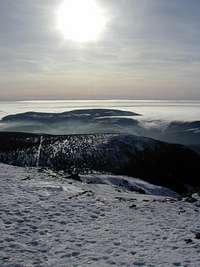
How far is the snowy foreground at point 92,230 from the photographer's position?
12.3 metres

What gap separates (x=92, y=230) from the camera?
15750 millimetres

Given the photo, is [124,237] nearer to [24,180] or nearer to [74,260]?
[74,260]

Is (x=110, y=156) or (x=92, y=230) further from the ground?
(x=92, y=230)

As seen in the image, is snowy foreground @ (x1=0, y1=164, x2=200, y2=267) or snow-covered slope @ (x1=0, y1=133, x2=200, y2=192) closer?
snowy foreground @ (x1=0, y1=164, x2=200, y2=267)

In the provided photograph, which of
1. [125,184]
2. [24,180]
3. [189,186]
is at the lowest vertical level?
[189,186]

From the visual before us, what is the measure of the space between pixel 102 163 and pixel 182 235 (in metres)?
59.4

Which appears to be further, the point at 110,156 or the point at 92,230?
the point at 110,156

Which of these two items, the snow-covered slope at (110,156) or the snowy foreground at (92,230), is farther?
the snow-covered slope at (110,156)

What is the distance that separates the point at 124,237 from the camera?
14945 mm

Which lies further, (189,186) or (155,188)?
(189,186)

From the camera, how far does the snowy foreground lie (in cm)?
1227

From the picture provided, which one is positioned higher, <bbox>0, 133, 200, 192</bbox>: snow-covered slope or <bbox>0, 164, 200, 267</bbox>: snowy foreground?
<bbox>0, 164, 200, 267</bbox>: snowy foreground

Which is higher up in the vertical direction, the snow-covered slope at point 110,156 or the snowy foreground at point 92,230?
the snowy foreground at point 92,230

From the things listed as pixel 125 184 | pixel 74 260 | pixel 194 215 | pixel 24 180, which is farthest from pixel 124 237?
pixel 125 184
